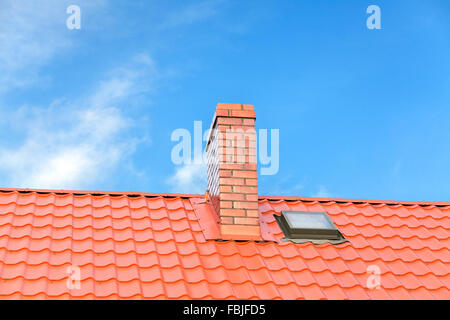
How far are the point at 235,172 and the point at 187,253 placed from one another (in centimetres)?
145

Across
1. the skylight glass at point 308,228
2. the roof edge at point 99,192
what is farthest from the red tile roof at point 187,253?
the skylight glass at point 308,228

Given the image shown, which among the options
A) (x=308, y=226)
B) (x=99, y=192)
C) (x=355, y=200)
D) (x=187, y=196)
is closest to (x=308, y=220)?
(x=308, y=226)

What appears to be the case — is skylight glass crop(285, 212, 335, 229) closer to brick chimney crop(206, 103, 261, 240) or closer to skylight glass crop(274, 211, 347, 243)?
skylight glass crop(274, 211, 347, 243)

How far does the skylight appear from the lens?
7.79 meters

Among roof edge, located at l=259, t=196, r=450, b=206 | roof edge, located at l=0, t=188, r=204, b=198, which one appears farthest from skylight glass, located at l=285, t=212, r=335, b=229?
roof edge, located at l=0, t=188, r=204, b=198

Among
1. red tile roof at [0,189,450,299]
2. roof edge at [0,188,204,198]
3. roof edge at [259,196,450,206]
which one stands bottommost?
red tile roof at [0,189,450,299]

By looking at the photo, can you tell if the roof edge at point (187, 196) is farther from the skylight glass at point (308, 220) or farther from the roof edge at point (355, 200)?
the skylight glass at point (308, 220)

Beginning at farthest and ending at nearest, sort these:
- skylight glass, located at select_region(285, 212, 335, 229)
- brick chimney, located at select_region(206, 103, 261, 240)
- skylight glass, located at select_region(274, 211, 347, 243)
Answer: skylight glass, located at select_region(285, 212, 335, 229) < skylight glass, located at select_region(274, 211, 347, 243) < brick chimney, located at select_region(206, 103, 261, 240)

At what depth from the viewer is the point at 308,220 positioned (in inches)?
318

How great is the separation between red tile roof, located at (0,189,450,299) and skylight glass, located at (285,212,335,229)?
0.24m

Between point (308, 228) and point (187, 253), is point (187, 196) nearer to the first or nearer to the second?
point (187, 253)

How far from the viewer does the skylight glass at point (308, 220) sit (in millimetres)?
7906
